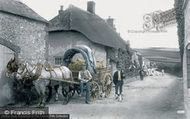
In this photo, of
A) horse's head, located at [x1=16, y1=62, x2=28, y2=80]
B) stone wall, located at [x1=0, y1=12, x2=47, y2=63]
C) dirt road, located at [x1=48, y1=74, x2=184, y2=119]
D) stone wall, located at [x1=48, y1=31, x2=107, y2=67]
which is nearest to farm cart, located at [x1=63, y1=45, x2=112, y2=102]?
dirt road, located at [x1=48, y1=74, x2=184, y2=119]

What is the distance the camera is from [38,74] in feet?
51.5

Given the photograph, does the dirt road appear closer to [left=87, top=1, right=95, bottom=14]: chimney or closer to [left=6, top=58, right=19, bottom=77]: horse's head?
[left=6, top=58, right=19, bottom=77]: horse's head

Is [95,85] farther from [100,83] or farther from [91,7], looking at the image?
[91,7]

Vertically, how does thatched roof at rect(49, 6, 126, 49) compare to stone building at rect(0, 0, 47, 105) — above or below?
above

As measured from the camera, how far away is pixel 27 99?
1627 centimetres

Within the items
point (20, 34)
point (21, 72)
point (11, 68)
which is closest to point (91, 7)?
point (20, 34)

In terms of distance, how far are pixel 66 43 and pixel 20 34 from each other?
11.1 m

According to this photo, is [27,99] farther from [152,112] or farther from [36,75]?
[152,112]

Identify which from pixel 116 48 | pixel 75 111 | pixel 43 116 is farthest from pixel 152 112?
pixel 116 48

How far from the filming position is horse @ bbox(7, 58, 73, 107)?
15.5 m

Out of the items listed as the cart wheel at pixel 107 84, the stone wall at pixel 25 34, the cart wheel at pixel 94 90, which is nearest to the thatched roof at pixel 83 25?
the stone wall at pixel 25 34

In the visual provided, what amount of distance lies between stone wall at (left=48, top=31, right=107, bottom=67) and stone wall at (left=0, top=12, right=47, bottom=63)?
776cm

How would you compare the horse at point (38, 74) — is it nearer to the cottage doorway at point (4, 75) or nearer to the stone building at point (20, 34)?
the cottage doorway at point (4, 75)

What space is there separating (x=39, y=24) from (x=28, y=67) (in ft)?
22.2
